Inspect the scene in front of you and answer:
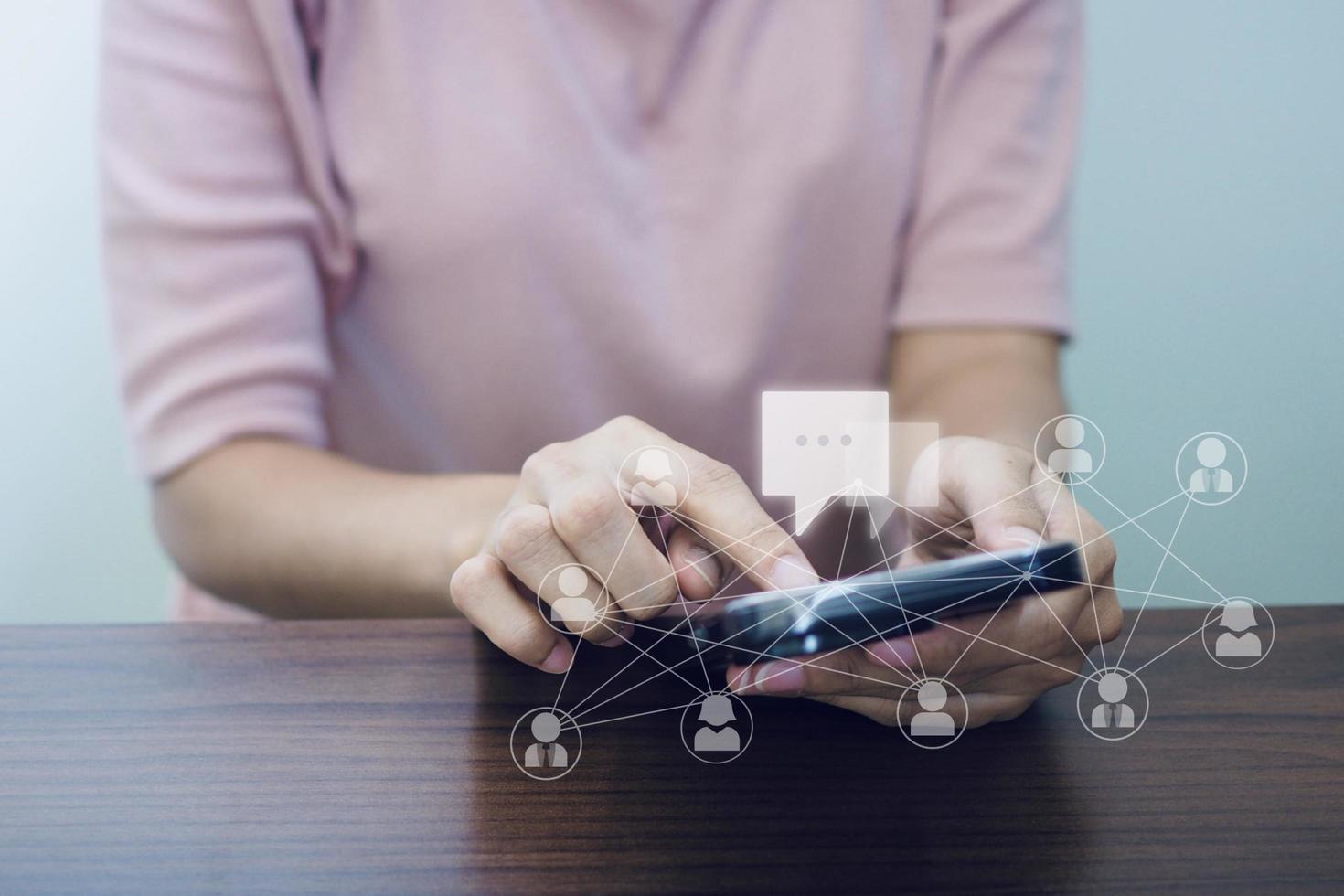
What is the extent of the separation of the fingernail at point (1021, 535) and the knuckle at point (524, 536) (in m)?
0.10

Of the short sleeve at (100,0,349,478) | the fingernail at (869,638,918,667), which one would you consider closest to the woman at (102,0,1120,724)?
the short sleeve at (100,0,349,478)

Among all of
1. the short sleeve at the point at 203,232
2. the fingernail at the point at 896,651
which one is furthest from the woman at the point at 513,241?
the fingernail at the point at 896,651

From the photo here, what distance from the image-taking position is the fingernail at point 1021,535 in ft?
0.61

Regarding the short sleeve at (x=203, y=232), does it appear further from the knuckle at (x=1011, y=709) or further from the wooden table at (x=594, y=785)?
the knuckle at (x=1011, y=709)

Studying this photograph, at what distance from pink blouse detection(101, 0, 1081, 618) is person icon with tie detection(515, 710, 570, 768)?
0.37ft

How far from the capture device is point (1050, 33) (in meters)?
0.36

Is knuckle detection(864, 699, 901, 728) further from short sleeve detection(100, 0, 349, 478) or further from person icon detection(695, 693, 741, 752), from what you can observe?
short sleeve detection(100, 0, 349, 478)

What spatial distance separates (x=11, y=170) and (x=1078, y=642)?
1.32 feet

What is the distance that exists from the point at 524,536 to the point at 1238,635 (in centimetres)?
18

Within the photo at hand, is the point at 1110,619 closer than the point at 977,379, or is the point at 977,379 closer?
the point at 1110,619

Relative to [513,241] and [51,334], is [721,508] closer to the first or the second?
[513,241]

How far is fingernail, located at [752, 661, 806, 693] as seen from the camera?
0.62 ft

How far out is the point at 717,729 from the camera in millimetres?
203

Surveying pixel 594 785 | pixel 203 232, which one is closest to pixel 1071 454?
pixel 594 785
